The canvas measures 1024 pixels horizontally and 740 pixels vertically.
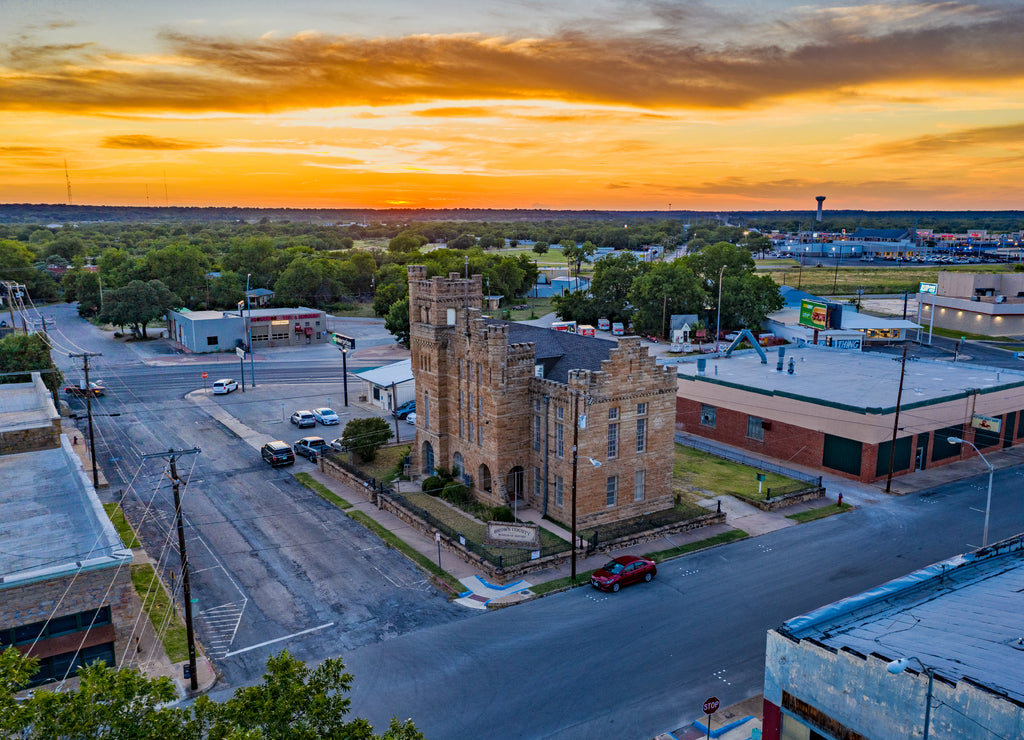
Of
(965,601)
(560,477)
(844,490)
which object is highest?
(965,601)

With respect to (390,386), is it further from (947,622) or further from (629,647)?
(947,622)

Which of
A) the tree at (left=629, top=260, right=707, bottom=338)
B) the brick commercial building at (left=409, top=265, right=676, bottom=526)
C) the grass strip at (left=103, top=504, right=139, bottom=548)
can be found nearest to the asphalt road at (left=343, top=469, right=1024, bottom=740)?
the brick commercial building at (left=409, top=265, right=676, bottom=526)

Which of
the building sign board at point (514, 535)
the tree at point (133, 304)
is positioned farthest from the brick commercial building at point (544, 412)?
the tree at point (133, 304)

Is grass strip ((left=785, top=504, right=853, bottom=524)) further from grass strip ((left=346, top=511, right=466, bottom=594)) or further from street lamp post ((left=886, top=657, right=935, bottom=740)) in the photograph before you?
street lamp post ((left=886, top=657, right=935, bottom=740))

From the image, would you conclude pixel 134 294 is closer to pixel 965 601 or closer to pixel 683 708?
pixel 683 708

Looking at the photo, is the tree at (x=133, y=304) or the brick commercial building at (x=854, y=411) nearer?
the brick commercial building at (x=854, y=411)

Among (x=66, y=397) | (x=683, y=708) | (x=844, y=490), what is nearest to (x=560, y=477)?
(x=683, y=708)

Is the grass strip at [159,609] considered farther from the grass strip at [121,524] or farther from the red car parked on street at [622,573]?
the red car parked on street at [622,573]
